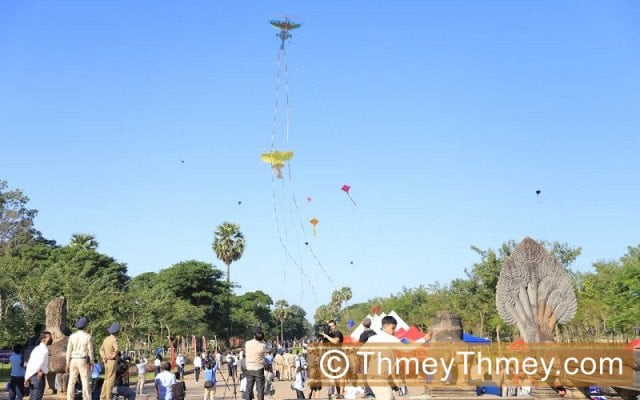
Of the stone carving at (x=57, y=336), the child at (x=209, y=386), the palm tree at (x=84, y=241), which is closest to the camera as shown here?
the stone carving at (x=57, y=336)

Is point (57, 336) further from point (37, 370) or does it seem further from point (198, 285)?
point (198, 285)

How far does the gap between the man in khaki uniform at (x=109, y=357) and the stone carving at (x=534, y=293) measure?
881 centimetres

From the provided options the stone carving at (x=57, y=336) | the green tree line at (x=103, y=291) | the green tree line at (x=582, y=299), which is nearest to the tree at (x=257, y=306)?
the green tree line at (x=103, y=291)

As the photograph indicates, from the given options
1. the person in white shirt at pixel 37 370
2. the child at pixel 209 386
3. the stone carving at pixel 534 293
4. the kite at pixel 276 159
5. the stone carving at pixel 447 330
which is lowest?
the child at pixel 209 386

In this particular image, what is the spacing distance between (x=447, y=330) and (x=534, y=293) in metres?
2.27

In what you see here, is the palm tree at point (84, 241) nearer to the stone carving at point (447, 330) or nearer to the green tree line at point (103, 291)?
the green tree line at point (103, 291)

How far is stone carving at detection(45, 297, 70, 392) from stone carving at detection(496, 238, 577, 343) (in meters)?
10.5

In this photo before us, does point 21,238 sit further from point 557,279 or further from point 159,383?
point 557,279

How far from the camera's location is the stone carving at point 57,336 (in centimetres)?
1585

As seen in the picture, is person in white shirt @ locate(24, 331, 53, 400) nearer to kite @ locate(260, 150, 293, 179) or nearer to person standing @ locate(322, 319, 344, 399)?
person standing @ locate(322, 319, 344, 399)

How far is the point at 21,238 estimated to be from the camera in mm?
83562

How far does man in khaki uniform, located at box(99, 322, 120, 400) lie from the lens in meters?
14.7

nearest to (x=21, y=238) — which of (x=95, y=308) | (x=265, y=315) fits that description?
(x=95, y=308)

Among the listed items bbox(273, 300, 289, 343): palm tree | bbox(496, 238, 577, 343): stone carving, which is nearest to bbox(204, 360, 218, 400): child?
bbox(496, 238, 577, 343): stone carving
